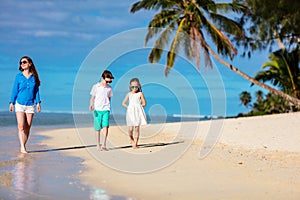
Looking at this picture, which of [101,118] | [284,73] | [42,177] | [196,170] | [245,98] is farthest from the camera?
[245,98]

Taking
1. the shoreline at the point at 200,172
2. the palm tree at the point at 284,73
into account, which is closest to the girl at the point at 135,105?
the shoreline at the point at 200,172

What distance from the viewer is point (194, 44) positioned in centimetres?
2591

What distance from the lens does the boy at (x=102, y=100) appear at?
11344mm

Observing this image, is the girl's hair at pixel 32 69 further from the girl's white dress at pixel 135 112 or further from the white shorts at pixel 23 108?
the girl's white dress at pixel 135 112

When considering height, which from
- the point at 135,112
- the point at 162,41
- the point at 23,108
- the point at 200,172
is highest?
the point at 162,41

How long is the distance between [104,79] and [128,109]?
3.70ft

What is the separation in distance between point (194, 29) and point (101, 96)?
51.9 ft

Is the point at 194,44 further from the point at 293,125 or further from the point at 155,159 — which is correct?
the point at 155,159

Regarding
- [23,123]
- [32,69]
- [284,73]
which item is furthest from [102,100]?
[284,73]

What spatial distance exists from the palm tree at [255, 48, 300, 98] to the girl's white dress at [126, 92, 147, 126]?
71.5 feet

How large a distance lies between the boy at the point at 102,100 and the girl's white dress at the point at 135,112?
0.71 meters

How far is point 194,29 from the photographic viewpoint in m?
26.3

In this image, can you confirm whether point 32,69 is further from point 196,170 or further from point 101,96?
point 196,170

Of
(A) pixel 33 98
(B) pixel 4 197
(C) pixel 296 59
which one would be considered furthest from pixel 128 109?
(C) pixel 296 59
